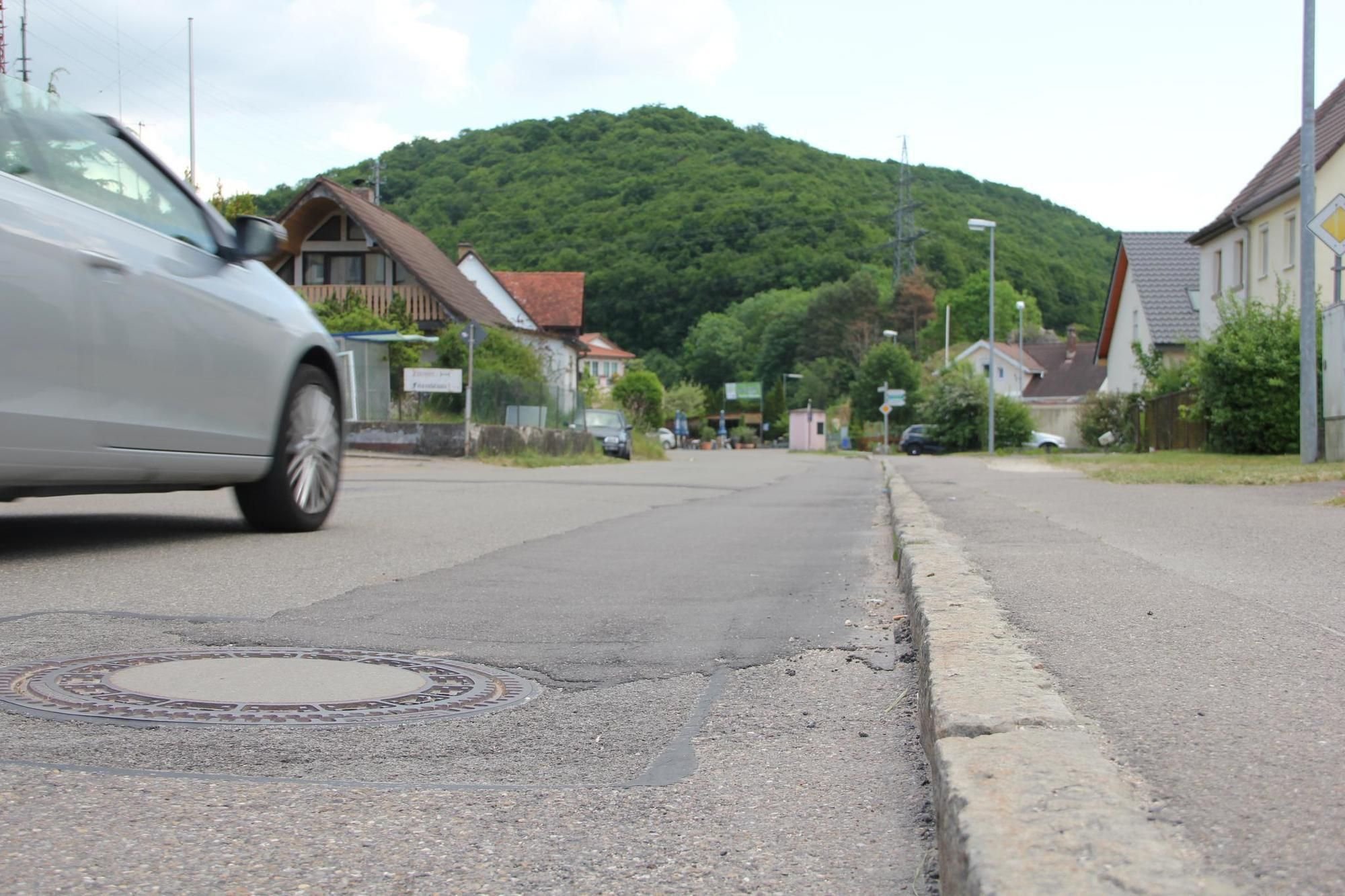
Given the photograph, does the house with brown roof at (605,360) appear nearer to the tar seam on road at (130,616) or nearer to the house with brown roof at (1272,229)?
the house with brown roof at (1272,229)

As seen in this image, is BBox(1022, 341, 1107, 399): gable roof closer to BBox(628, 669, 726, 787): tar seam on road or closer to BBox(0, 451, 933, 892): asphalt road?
BBox(0, 451, 933, 892): asphalt road

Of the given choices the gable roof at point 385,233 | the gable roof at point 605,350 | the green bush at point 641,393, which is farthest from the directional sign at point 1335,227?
the gable roof at point 605,350

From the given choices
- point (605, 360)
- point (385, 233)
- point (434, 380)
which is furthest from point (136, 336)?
point (605, 360)

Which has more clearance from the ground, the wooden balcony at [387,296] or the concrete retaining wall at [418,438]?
the wooden balcony at [387,296]

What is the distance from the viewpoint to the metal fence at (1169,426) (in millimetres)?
27453

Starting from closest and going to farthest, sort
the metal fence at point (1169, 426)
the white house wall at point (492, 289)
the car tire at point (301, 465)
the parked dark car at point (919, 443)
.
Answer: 1. the car tire at point (301, 465)
2. the metal fence at point (1169, 426)
3. the white house wall at point (492, 289)
4. the parked dark car at point (919, 443)

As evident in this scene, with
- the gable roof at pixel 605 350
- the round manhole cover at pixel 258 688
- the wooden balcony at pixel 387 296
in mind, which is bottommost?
the round manhole cover at pixel 258 688

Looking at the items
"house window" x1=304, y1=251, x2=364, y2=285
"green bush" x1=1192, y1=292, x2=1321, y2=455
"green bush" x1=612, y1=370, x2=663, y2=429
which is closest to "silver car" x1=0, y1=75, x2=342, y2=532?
"green bush" x1=1192, y1=292, x2=1321, y2=455

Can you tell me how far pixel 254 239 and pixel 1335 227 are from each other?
13.1 meters

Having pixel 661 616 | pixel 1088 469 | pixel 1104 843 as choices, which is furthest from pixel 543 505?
pixel 1088 469

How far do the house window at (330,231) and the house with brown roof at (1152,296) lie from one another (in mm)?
25225

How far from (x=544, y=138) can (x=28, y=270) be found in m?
66.5

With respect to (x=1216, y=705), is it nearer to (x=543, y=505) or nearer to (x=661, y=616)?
(x=661, y=616)

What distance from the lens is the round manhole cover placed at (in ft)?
10.4
